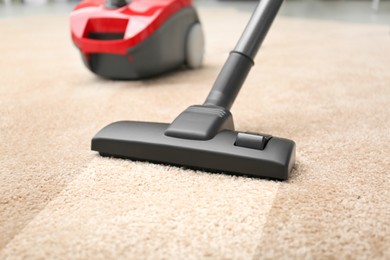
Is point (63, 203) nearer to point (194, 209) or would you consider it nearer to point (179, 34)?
point (194, 209)

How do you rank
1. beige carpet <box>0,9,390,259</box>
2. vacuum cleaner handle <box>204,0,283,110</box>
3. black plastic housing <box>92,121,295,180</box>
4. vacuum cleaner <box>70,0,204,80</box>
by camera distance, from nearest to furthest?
beige carpet <box>0,9,390,259</box> → black plastic housing <box>92,121,295,180</box> → vacuum cleaner handle <box>204,0,283,110</box> → vacuum cleaner <box>70,0,204,80</box>

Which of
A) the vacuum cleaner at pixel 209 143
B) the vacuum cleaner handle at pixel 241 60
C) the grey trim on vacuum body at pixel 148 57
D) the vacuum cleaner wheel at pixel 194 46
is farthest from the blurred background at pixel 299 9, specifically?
the vacuum cleaner at pixel 209 143

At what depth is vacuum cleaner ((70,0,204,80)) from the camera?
3.62ft

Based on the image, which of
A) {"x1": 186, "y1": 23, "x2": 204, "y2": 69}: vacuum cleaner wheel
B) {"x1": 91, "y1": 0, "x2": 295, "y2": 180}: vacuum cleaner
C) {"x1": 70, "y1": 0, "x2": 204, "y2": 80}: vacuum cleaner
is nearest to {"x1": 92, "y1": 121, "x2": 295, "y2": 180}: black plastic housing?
{"x1": 91, "y1": 0, "x2": 295, "y2": 180}: vacuum cleaner

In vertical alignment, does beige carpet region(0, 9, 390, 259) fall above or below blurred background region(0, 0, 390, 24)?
above

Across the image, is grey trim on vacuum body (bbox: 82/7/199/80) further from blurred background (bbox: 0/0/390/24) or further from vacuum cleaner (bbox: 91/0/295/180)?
blurred background (bbox: 0/0/390/24)

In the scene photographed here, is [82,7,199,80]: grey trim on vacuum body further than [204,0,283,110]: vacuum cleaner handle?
Yes

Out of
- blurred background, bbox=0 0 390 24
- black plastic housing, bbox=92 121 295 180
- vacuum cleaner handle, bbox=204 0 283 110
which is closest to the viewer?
black plastic housing, bbox=92 121 295 180

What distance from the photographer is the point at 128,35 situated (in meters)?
1.09

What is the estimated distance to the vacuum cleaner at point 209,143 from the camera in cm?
57

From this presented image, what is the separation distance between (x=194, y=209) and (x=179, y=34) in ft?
2.57

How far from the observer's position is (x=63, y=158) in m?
0.68

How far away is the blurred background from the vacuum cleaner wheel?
145cm

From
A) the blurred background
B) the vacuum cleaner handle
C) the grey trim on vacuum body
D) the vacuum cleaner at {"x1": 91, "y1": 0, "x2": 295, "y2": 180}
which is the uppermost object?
the vacuum cleaner handle
